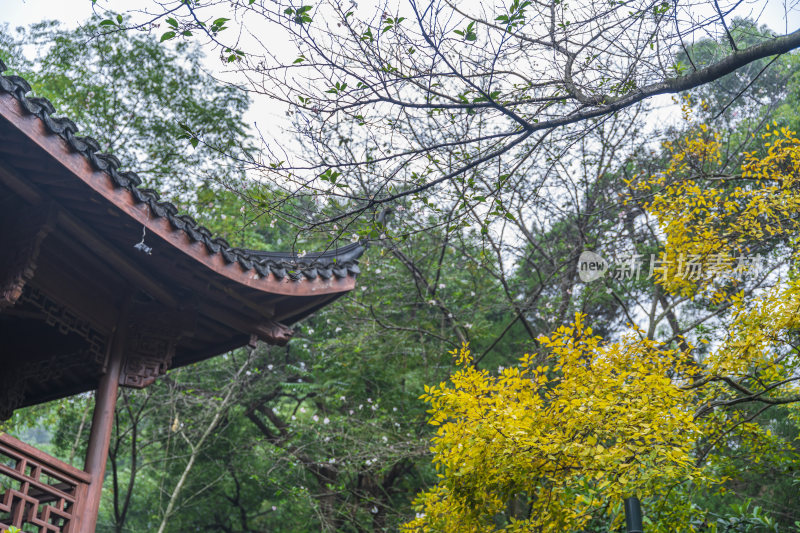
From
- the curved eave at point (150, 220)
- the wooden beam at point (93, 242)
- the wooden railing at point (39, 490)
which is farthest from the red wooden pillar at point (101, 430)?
the curved eave at point (150, 220)

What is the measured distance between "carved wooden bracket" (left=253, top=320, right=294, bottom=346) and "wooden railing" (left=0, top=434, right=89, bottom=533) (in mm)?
1341

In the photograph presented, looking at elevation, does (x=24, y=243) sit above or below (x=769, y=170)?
below

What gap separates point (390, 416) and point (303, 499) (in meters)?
1.33

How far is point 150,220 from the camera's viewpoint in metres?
3.46

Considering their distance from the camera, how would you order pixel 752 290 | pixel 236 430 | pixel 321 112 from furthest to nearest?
pixel 236 430
pixel 752 290
pixel 321 112

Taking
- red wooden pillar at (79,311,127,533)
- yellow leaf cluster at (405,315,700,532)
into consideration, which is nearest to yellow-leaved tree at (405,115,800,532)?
yellow leaf cluster at (405,315,700,532)

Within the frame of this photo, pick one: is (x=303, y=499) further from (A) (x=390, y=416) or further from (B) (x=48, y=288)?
(B) (x=48, y=288)

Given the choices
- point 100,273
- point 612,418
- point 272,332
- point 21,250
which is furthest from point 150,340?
point 612,418

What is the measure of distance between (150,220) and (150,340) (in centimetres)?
113

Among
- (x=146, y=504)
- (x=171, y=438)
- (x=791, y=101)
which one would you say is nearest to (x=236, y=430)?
(x=171, y=438)

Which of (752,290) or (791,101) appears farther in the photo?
(791,101)

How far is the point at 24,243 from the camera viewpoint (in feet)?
11.2

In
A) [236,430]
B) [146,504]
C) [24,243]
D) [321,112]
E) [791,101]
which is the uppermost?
[791,101]

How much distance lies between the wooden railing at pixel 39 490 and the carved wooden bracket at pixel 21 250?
0.69m
